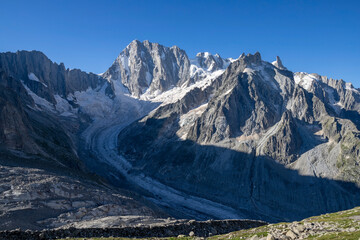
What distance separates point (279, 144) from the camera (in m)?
158

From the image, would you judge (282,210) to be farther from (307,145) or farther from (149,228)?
(149,228)

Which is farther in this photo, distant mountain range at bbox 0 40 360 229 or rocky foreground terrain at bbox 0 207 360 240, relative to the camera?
distant mountain range at bbox 0 40 360 229

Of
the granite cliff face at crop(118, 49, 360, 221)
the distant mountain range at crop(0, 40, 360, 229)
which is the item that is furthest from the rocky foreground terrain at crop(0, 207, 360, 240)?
the granite cliff face at crop(118, 49, 360, 221)

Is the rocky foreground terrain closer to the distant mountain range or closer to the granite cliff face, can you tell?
the distant mountain range

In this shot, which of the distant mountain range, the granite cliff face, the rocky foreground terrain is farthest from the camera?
the granite cliff face

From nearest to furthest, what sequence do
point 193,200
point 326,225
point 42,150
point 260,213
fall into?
point 326,225 → point 42,150 → point 260,213 → point 193,200

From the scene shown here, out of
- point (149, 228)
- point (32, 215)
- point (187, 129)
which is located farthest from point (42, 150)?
point (187, 129)

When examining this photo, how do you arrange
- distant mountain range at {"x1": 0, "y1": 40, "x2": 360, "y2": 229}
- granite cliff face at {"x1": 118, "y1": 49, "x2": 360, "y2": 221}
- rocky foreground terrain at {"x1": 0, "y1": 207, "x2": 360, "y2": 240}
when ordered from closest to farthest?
rocky foreground terrain at {"x1": 0, "y1": 207, "x2": 360, "y2": 240} < distant mountain range at {"x1": 0, "y1": 40, "x2": 360, "y2": 229} < granite cliff face at {"x1": 118, "y1": 49, "x2": 360, "y2": 221}

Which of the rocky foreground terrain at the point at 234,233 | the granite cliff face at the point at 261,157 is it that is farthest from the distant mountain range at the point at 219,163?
the rocky foreground terrain at the point at 234,233

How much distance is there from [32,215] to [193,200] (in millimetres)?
92919

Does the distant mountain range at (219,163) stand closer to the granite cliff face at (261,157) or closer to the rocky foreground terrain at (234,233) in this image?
the granite cliff face at (261,157)

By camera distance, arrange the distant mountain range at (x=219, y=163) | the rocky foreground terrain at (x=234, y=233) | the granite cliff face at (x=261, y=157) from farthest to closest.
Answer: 1. the granite cliff face at (x=261, y=157)
2. the distant mountain range at (x=219, y=163)
3. the rocky foreground terrain at (x=234, y=233)

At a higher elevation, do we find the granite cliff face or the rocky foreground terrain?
the granite cliff face

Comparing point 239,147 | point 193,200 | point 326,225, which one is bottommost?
point 193,200
